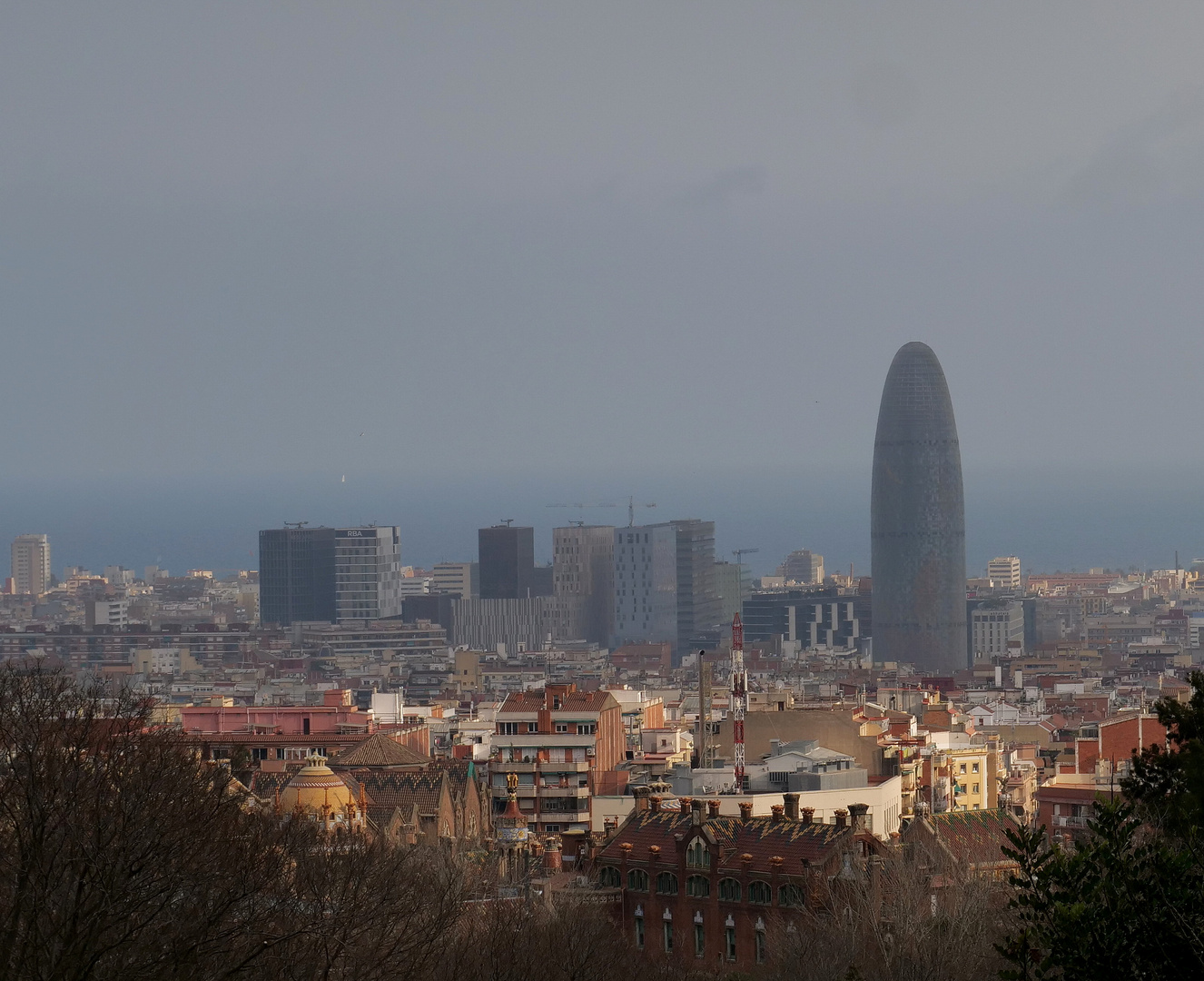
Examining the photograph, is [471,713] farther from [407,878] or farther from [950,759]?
[407,878]

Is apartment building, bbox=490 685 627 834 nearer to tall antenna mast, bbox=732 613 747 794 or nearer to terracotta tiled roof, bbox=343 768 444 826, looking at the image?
terracotta tiled roof, bbox=343 768 444 826

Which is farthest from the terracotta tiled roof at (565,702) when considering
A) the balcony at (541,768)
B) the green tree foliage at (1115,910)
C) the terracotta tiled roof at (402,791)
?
the green tree foliage at (1115,910)

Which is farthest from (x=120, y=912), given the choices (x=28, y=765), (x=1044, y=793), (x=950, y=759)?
(x=950, y=759)

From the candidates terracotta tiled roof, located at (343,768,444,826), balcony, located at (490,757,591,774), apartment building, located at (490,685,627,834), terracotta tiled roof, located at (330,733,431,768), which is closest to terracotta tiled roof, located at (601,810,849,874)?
terracotta tiled roof, located at (343,768,444,826)

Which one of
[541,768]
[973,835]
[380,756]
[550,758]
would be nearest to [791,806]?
[973,835]

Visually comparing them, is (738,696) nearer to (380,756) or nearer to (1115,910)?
(380,756)

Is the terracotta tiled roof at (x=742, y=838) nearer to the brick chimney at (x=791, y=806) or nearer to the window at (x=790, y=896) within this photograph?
the window at (x=790, y=896)

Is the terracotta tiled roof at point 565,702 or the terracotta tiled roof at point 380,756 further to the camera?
the terracotta tiled roof at point 380,756
